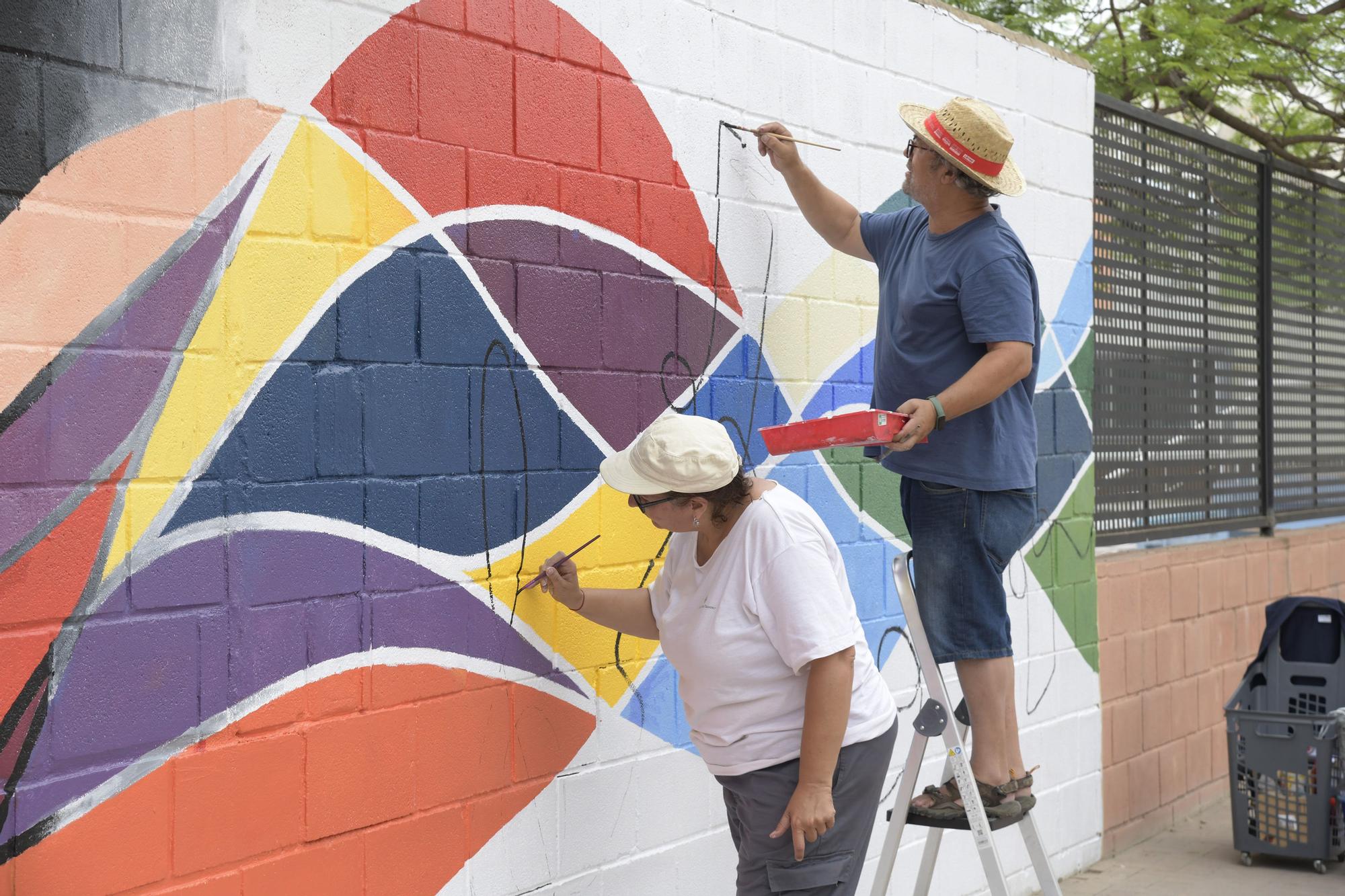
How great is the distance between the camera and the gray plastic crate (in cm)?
594

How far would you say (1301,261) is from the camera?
28.0 feet

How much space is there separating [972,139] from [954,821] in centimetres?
176

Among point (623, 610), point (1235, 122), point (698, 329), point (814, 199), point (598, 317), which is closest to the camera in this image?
point (623, 610)

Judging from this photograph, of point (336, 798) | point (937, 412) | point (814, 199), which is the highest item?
point (814, 199)

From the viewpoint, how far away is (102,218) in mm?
2543

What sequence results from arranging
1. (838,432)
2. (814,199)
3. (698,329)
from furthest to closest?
1. (814,199)
2. (698,329)
3. (838,432)

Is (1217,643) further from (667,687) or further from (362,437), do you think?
(362,437)

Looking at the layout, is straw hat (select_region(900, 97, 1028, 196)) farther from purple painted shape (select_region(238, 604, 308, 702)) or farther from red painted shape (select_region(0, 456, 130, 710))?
red painted shape (select_region(0, 456, 130, 710))

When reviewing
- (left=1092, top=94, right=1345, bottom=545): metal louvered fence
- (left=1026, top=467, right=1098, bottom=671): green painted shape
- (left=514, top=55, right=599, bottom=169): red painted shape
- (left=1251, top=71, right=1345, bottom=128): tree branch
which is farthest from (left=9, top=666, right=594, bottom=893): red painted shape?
(left=1251, top=71, right=1345, bottom=128): tree branch

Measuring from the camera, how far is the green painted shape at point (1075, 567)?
5477mm

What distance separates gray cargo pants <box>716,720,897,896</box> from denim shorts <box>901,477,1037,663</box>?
61cm

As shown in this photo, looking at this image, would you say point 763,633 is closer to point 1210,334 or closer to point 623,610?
point 623,610

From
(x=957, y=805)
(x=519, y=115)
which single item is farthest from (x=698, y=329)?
(x=957, y=805)

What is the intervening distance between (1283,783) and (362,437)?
15.4 feet
